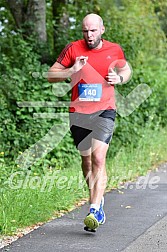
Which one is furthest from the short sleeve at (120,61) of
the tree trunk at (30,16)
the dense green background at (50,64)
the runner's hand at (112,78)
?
the tree trunk at (30,16)

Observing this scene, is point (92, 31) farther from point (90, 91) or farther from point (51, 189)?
point (51, 189)

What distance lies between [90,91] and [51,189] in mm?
1894

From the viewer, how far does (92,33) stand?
709cm

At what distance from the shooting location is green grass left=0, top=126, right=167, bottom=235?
24.3 ft

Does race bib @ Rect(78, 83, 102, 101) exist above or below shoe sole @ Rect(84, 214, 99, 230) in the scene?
above

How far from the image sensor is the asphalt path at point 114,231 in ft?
21.5

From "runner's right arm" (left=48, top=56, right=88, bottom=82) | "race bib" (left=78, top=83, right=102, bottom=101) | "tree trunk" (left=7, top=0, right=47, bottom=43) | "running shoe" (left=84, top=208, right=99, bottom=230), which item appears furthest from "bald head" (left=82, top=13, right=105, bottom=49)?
"tree trunk" (left=7, top=0, right=47, bottom=43)

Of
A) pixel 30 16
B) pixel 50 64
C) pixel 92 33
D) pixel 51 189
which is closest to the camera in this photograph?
pixel 92 33

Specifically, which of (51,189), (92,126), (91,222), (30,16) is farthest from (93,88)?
(30,16)

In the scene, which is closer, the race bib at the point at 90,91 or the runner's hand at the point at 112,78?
the runner's hand at the point at 112,78

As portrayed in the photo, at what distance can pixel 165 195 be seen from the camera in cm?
952

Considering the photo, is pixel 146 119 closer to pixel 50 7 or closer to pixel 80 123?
pixel 50 7

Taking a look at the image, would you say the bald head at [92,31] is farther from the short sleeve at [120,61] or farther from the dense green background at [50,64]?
the dense green background at [50,64]

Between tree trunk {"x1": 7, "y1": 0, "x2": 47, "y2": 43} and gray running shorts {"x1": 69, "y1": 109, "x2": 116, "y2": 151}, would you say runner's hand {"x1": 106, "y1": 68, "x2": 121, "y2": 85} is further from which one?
tree trunk {"x1": 7, "y1": 0, "x2": 47, "y2": 43}
